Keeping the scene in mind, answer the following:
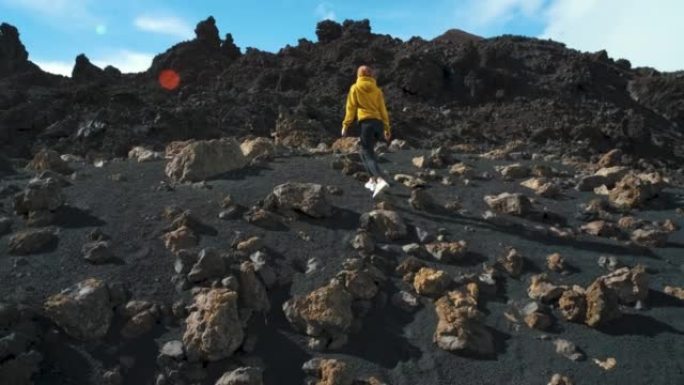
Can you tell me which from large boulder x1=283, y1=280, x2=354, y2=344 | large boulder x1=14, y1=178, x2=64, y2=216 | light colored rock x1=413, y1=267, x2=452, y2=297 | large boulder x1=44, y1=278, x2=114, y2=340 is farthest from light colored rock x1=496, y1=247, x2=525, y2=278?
large boulder x1=14, y1=178, x2=64, y2=216

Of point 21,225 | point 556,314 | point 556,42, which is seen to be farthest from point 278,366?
point 556,42

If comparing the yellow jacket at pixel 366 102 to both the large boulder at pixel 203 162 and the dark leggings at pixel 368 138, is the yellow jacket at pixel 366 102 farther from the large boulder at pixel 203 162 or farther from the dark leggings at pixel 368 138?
the large boulder at pixel 203 162

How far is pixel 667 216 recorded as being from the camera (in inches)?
264

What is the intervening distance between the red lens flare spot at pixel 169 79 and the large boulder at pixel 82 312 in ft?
68.6

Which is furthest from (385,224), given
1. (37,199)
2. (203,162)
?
(37,199)

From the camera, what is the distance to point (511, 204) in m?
6.51

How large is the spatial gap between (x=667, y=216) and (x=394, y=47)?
1938cm

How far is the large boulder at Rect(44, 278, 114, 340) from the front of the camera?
441cm

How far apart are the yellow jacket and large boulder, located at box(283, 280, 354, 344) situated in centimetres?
279

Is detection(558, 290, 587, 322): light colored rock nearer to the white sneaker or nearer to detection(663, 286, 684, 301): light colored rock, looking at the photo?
detection(663, 286, 684, 301): light colored rock

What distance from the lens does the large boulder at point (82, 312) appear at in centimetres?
441

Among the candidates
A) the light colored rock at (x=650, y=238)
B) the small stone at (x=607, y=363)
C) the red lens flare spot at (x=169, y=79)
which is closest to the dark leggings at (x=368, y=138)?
the light colored rock at (x=650, y=238)

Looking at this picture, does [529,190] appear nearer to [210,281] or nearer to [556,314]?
[556,314]

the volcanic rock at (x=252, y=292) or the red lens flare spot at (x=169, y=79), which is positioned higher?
the red lens flare spot at (x=169, y=79)
